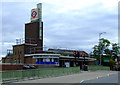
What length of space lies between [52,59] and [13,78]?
30430 mm

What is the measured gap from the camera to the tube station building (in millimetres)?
52438

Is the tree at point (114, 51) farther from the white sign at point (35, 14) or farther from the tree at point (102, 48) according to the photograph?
the white sign at point (35, 14)

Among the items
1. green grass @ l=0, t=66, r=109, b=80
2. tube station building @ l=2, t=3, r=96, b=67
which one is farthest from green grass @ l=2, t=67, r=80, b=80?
tube station building @ l=2, t=3, r=96, b=67

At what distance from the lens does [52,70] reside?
29859mm

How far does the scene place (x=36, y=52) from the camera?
55.9 m

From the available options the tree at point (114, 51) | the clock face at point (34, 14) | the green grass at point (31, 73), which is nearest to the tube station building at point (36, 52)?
the clock face at point (34, 14)

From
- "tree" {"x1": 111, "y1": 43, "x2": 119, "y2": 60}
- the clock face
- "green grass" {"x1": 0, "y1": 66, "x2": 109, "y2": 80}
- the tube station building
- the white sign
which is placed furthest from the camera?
"tree" {"x1": 111, "y1": 43, "x2": 119, "y2": 60}

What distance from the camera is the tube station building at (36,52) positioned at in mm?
52438

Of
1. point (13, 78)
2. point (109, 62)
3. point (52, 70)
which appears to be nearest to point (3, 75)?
point (13, 78)

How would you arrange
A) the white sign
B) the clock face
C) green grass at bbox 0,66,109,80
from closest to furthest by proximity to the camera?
green grass at bbox 0,66,109,80, the white sign, the clock face

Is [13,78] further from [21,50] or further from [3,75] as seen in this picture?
[21,50]

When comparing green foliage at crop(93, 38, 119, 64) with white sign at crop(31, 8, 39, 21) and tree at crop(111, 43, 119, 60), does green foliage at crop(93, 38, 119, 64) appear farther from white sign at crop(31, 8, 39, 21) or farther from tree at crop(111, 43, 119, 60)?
white sign at crop(31, 8, 39, 21)

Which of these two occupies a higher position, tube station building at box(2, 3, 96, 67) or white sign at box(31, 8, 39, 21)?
white sign at box(31, 8, 39, 21)

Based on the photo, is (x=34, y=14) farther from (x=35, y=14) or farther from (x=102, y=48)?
(x=102, y=48)
